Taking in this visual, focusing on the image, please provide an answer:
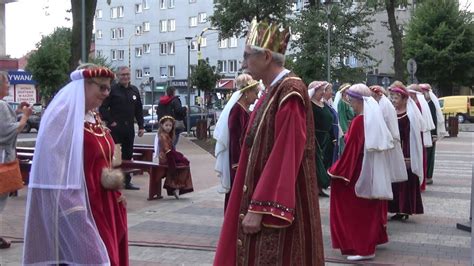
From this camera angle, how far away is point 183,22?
68.5 metres

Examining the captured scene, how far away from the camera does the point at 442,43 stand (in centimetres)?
4612

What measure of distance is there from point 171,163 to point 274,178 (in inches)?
278

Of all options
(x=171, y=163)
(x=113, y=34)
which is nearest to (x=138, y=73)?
(x=113, y=34)

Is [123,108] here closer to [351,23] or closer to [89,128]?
[89,128]

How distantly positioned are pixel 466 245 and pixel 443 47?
41225 millimetres

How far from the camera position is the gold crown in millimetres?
3752

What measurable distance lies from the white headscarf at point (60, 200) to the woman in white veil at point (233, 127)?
3358 millimetres

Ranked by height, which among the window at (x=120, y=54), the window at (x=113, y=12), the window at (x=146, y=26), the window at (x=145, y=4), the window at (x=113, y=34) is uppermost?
the window at (x=145, y=4)

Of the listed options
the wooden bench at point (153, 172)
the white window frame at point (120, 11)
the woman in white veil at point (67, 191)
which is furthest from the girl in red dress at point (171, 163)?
the white window frame at point (120, 11)

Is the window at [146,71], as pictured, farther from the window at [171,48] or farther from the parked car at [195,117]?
the parked car at [195,117]

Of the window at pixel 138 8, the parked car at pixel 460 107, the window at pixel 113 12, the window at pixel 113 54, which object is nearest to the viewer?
the parked car at pixel 460 107

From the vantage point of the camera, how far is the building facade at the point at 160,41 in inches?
2603

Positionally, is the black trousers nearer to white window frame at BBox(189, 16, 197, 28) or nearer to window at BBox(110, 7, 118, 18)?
white window frame at BBox(189, 16, 197, 28)

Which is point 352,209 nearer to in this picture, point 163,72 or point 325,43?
point 325,43
